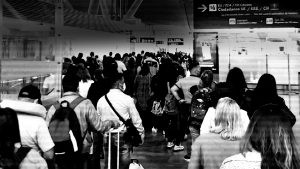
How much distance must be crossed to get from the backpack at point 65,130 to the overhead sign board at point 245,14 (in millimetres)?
2815

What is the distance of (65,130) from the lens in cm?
189

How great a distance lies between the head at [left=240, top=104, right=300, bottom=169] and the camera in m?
1.11

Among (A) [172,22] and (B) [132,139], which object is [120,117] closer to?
(B) [132,139]

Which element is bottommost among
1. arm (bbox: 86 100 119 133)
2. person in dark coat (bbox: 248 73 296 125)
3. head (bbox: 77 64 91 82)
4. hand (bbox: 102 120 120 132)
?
hand (bbox: 102 120 120 132)

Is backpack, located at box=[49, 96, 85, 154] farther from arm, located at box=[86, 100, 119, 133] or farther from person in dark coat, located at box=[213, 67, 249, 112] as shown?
person in dark coat, located at box=[213, 67, 249, 112]

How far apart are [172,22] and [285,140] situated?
140 inches

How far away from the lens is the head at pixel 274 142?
111cm

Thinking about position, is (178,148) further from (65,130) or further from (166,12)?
(65,130)

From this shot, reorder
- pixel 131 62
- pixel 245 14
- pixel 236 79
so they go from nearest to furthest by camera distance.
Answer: pixel 236 79 < pixel 245 14 < pixel 131 62

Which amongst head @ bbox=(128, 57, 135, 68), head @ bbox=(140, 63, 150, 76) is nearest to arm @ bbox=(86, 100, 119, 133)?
head @ bbox=(140, 63, 150, 76)

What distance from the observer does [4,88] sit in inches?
114

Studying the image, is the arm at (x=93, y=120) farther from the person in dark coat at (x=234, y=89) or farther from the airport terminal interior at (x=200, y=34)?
the airport terminal interior at (x=200, y=34)

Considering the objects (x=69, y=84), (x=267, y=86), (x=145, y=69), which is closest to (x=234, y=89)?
(x=267, y=86)

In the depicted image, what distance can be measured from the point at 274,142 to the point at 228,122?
17.3 inches
